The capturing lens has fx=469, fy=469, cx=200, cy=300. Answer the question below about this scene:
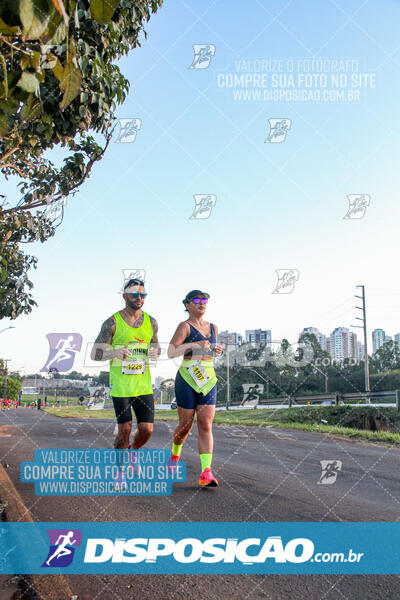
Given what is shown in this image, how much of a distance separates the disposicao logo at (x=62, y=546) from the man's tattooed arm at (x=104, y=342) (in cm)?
167

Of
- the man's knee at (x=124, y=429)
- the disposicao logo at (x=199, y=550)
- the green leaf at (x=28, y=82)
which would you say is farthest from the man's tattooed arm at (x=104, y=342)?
the green leaf at (x=28, y=82)

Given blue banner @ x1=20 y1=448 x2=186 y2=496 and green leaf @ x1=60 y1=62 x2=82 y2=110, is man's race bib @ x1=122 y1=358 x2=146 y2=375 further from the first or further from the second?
green leaf @ x1=60 y1=62 x2=82 y2=110

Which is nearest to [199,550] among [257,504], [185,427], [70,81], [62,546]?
[62,546]

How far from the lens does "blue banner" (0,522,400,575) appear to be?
A: 9.39 ft

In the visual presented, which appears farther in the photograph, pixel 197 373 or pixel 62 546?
pixel 197 373

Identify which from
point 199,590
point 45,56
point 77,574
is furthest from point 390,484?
point 45,56

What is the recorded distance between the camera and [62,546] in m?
3.14

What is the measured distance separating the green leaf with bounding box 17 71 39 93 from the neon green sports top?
138 inches

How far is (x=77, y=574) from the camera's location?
2.77 metres

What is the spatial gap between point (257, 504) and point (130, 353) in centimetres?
183

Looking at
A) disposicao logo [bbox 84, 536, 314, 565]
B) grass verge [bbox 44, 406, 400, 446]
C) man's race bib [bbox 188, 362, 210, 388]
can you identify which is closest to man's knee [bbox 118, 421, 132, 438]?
man's race bib [bbox 188, 362, 210, 388]

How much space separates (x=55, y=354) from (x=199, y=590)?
315 cm

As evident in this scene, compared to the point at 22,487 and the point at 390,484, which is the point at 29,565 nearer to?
the point at 22,487

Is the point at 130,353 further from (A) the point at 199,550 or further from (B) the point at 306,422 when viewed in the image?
(B) the point at 306,422
